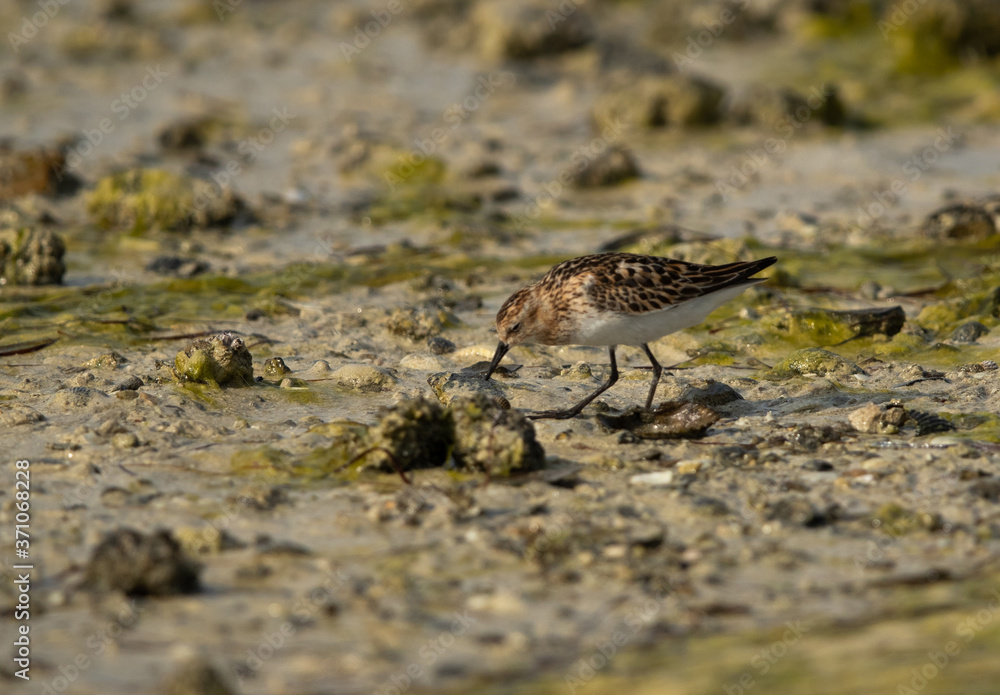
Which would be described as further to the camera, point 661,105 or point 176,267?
point 661,105

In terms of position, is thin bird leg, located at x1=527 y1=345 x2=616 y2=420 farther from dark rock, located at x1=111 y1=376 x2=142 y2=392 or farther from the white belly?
dark rock, located at x1=111 y1=376 x2=142 y2=392

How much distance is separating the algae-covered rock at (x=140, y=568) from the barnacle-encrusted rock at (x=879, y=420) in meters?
3.58

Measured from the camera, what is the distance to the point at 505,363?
7648mm

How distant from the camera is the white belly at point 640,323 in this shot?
6445mm

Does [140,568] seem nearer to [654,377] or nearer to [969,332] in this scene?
[654,377]

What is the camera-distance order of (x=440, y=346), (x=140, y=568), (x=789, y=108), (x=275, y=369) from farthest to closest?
1. (x=789, y=108)
2. (x=440, y=346)
3. (x=275, y=369)
4. (x=140, y=568)

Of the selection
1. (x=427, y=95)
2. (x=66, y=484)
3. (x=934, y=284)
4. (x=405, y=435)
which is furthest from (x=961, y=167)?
(x=66, y=484)

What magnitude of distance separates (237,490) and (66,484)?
2.68 feet

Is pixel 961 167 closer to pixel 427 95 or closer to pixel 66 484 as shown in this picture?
pixel 427 95

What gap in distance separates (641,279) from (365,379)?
1817 millimetres

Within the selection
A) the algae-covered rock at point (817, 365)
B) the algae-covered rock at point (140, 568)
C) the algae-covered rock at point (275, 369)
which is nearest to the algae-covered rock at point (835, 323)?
the algae-covered rock at point (817, 365)

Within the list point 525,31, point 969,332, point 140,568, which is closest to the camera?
point 140,568

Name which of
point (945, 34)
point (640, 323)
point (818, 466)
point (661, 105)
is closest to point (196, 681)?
point (818, 466)

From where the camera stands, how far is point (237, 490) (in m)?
5.46
